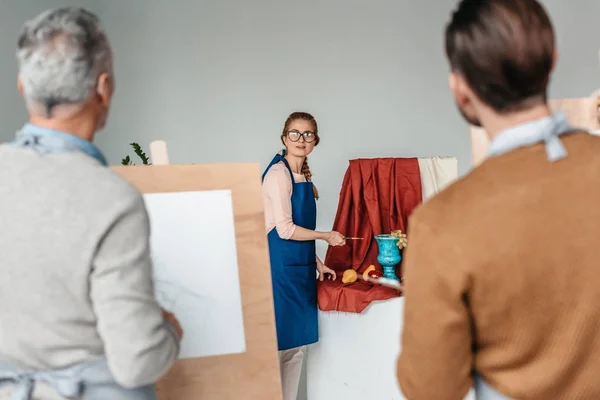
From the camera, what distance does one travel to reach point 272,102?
3359 millimetres

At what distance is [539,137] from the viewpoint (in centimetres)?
78

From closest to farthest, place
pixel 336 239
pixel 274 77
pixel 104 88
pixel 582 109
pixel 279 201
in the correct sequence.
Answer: pixel 104 88 → pixel 582 109 → pixel 279 201 → pixel 336 239 → pixel 274 77

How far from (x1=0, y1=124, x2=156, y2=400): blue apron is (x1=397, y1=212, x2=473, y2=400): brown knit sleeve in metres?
0.43

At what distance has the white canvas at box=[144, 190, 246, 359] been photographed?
4.41 ft

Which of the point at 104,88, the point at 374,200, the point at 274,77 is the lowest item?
the point at 374,200

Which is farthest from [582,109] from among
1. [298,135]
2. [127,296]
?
[127,296]

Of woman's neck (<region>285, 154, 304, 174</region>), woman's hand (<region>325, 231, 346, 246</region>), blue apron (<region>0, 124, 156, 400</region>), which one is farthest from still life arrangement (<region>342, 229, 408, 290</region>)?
blue apron (<region>0, 124, 156, 400</region>)

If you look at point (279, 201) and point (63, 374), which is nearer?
point (63, 374)

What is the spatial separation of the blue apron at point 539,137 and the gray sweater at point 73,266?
0.50 meters

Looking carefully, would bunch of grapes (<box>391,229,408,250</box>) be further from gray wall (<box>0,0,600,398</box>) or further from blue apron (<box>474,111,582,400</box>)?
blue apron (<box>474,111,582,400</box>)

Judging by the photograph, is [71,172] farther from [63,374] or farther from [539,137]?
[539,137]

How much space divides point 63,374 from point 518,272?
2.08 feet

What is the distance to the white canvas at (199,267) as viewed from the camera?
1.34 meters

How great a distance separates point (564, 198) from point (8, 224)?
734 mm
